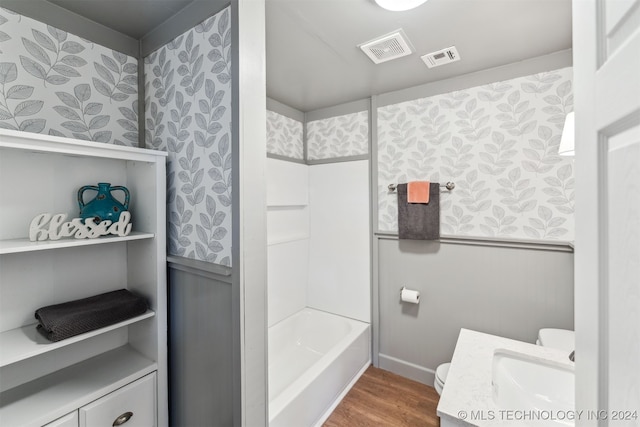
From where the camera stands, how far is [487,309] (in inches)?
80.3

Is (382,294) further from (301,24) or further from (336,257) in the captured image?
(301,24)

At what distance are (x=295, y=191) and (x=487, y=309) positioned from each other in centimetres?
185

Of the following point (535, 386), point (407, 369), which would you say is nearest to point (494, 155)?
point (535, 386)

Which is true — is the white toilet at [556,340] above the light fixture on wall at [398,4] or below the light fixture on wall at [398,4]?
below

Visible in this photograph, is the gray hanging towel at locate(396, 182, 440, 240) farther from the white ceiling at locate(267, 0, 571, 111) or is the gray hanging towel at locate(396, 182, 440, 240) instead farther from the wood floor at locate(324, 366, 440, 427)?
the wood floor at locate(324, 366, 440, 427)

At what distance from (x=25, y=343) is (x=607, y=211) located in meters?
1.73

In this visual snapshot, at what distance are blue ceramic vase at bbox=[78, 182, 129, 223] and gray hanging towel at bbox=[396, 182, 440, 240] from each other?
73.7 inches

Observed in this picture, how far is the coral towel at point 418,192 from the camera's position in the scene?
216 centimetres

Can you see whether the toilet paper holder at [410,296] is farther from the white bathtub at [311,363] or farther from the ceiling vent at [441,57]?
the ceiling vent at [441,57]

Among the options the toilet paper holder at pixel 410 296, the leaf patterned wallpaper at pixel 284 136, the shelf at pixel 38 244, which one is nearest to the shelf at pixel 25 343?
the shelf at pixel 38 244

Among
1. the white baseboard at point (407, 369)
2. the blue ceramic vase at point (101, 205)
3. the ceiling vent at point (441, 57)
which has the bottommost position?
the white baseboard at point (407, 369)

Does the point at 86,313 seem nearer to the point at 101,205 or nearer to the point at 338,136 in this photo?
the point at 101,205

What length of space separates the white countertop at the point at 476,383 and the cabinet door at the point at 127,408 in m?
1.26

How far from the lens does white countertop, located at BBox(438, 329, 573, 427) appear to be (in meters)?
0.95
